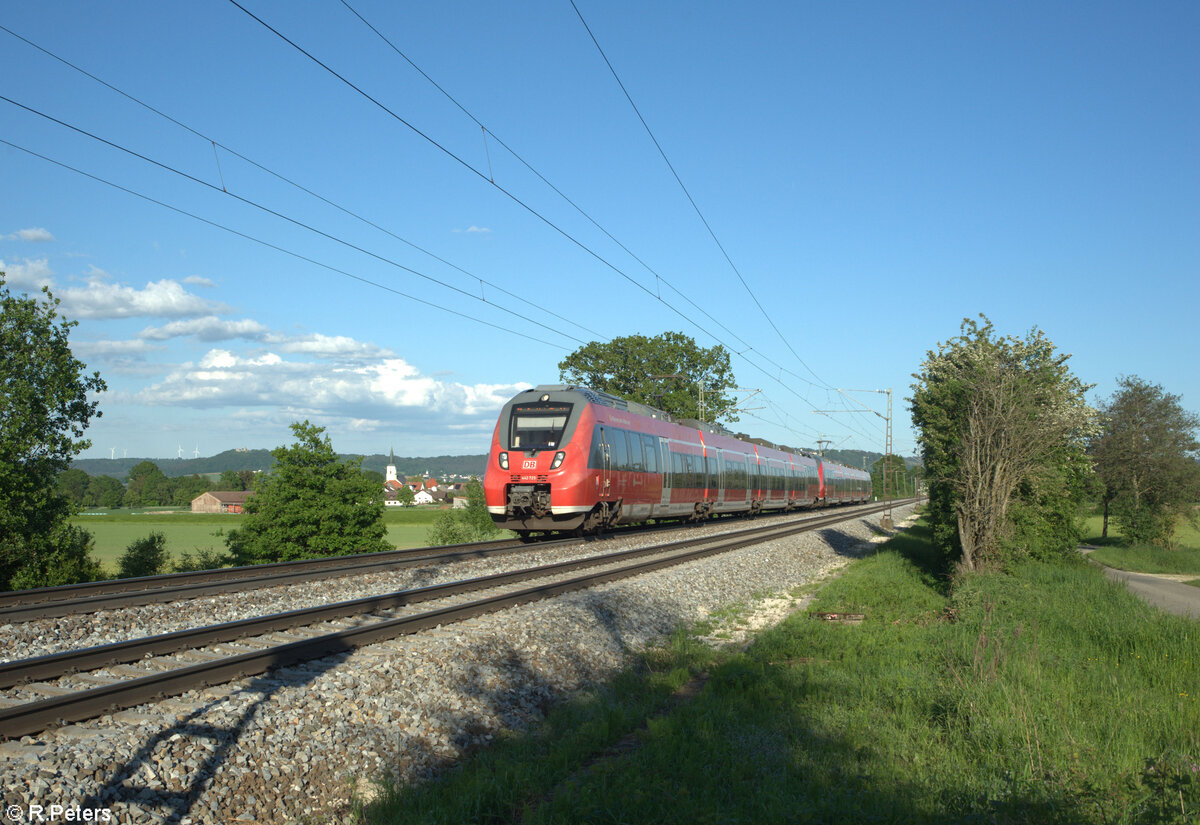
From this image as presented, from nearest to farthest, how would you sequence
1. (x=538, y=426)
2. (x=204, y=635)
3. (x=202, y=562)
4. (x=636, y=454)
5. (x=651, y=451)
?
(x=204, y=635)
(x=538, y=426)
(x=202, y=562)
(x=636, y=454)
(x=651, y=451)

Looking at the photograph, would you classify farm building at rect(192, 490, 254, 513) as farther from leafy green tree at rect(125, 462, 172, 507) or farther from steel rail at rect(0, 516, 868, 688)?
steel rail at rect(0, 516, 868, 688)

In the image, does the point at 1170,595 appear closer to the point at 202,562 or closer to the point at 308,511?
the point at 308,511

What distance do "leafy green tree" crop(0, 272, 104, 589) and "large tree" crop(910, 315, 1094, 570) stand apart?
19.4 m

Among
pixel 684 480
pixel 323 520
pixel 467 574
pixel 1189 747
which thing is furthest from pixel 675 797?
pixel 684 480

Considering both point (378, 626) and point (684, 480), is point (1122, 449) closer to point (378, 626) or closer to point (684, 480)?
point (684, 480)

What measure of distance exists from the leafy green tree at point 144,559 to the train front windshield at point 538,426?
10.3m

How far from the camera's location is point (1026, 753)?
219 inches

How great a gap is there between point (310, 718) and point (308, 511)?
64.0 feet

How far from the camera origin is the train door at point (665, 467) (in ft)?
85.5

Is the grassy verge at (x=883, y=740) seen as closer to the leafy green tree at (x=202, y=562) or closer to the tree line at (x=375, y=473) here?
the tree line at (x=375, y=473)

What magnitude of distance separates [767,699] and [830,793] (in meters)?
2.50

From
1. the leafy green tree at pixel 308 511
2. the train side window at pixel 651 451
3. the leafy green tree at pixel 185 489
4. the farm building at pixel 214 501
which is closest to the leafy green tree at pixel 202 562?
the leafy green tree at pixel 308 511

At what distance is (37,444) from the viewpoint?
19344mm

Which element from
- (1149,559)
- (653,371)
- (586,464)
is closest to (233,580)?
(586,464)
